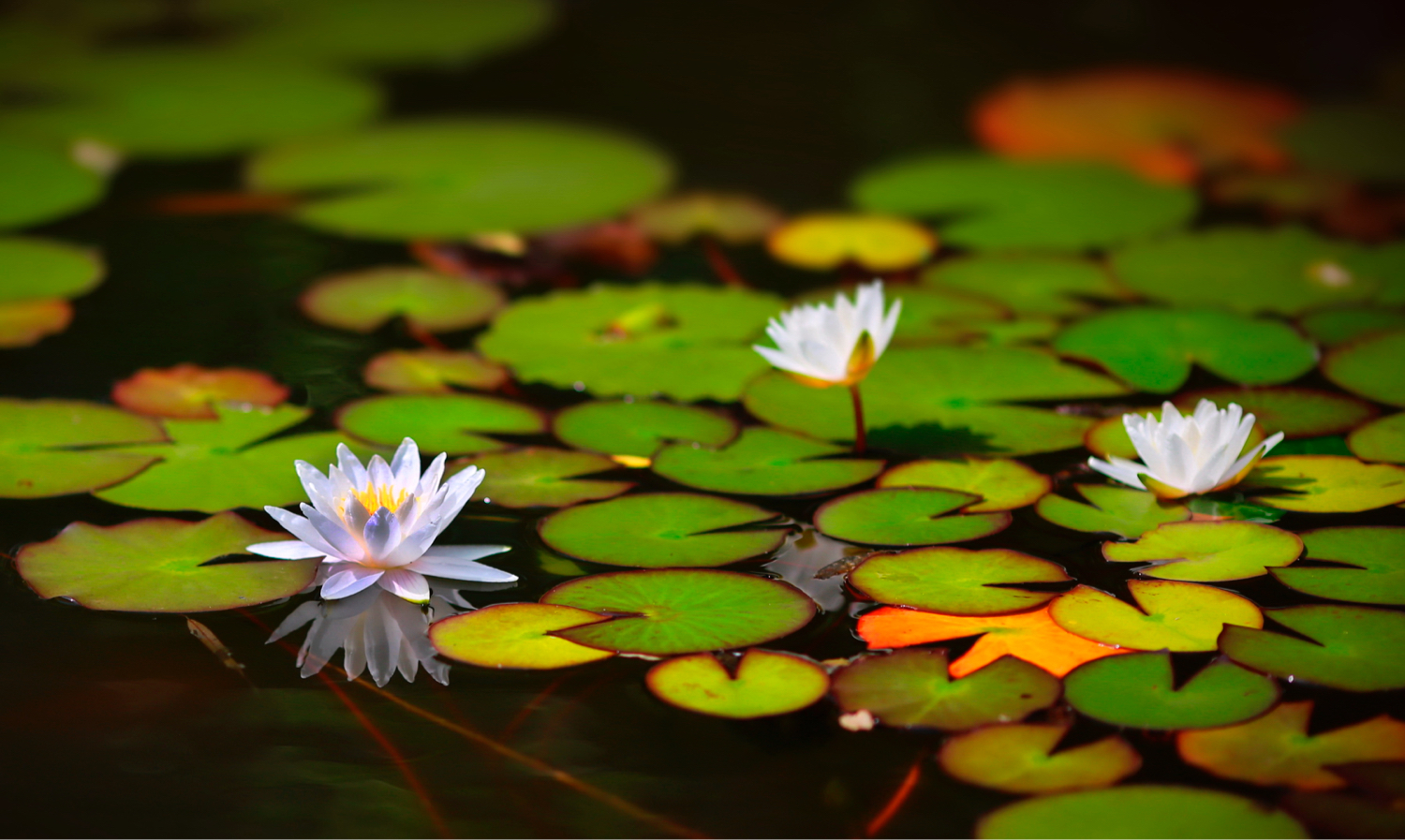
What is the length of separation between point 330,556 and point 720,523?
444 millimetres

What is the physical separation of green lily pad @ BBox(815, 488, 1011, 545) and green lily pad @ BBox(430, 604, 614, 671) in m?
0.33

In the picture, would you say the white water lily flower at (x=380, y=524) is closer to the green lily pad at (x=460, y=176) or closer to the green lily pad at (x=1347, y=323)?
the green lily pad at (x=460, y=176)

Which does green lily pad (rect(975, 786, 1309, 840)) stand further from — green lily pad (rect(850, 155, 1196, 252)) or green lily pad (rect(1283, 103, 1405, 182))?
green lily pad (rect(1283, 103, 1405, 182))

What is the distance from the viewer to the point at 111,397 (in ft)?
5.77

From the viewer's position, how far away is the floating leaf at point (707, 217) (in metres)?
2.48

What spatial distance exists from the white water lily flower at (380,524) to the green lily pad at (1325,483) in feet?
3.11

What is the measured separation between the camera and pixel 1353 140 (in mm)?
3037

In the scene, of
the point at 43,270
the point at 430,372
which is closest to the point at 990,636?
the point at 430,372

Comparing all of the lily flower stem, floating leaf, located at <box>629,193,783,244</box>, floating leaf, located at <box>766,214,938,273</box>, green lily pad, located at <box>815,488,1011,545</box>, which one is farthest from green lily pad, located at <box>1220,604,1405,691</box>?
floating leaf, located at <box>629,193,783,244</box>

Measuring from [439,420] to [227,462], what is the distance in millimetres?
278

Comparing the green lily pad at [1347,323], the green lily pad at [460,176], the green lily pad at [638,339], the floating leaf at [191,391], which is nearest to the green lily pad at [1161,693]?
the green lily pad at [638,339]

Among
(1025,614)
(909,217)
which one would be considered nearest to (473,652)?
(1025,614)

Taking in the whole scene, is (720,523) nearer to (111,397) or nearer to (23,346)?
(111,397)

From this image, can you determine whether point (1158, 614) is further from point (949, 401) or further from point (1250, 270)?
point (1250, 270)
